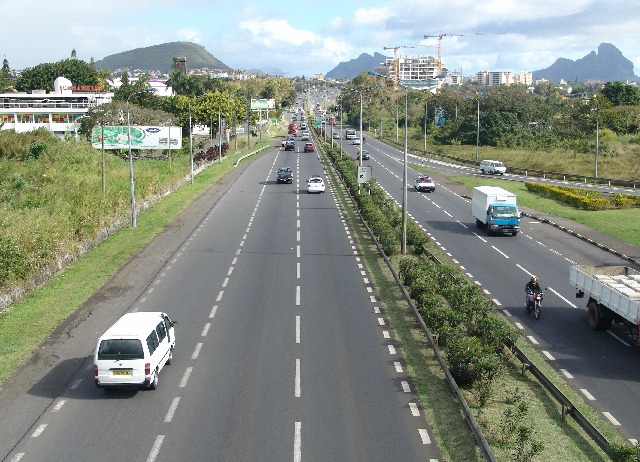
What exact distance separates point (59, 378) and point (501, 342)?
12.7 meters

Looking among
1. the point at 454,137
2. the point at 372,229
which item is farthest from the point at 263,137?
the point at 372,229

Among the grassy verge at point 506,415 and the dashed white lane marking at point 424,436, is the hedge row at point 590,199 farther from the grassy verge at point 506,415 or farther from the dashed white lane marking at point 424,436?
the dashed white lane marking at point 424,436

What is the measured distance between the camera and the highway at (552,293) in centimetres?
1934

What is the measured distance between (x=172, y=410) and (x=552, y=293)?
18169mm

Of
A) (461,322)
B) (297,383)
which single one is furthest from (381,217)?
(297,383)

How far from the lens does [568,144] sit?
103 m

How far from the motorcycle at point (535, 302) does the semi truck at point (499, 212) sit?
16.7 metres

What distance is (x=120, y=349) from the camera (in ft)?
59.7

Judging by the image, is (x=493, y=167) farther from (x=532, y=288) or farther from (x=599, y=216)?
(x=532, y=288)

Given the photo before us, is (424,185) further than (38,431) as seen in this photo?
Result: Yes

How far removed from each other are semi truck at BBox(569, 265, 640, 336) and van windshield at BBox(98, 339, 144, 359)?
1440 cm

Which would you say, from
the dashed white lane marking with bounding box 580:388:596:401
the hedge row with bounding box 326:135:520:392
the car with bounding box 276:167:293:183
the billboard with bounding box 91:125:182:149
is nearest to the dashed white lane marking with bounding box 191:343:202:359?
the hedge row with bounding box 326:135:520:392

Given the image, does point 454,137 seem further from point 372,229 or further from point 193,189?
point 372,229

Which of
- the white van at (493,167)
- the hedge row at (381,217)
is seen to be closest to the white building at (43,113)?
the white van at (493,167)
